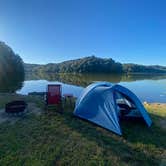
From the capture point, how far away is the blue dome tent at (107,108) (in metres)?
6.33

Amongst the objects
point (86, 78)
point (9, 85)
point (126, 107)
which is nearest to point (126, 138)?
point (126, 107)

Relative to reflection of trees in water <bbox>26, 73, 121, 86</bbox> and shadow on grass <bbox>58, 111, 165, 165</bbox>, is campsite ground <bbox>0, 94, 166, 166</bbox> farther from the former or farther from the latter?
reflection of trees in water <bbox>26, 73, 121, 86</bbox>

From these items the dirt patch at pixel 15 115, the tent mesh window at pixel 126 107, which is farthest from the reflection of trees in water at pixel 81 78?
the dirt patch at pixel 15 115

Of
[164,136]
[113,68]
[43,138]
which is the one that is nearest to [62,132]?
[43,138]

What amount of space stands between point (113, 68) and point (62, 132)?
3223 inches

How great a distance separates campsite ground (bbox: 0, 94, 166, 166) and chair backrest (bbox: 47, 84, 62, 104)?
1.11 meters

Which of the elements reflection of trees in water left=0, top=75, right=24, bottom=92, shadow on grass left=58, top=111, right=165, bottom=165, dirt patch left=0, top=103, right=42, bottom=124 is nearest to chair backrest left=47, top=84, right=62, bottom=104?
dirt patch left=0, top=103, right=42, bottom=124

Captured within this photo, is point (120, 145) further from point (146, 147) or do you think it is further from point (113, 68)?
point (113, 68)

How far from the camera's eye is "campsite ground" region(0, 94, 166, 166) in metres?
4.39

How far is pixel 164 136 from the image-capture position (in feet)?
19.8

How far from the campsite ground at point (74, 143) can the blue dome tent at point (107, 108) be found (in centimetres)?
30

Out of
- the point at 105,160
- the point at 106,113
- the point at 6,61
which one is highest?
the point at 6,61

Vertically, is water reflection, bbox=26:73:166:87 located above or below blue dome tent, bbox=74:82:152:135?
below

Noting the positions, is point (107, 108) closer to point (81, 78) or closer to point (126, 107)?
point (126, 107)
